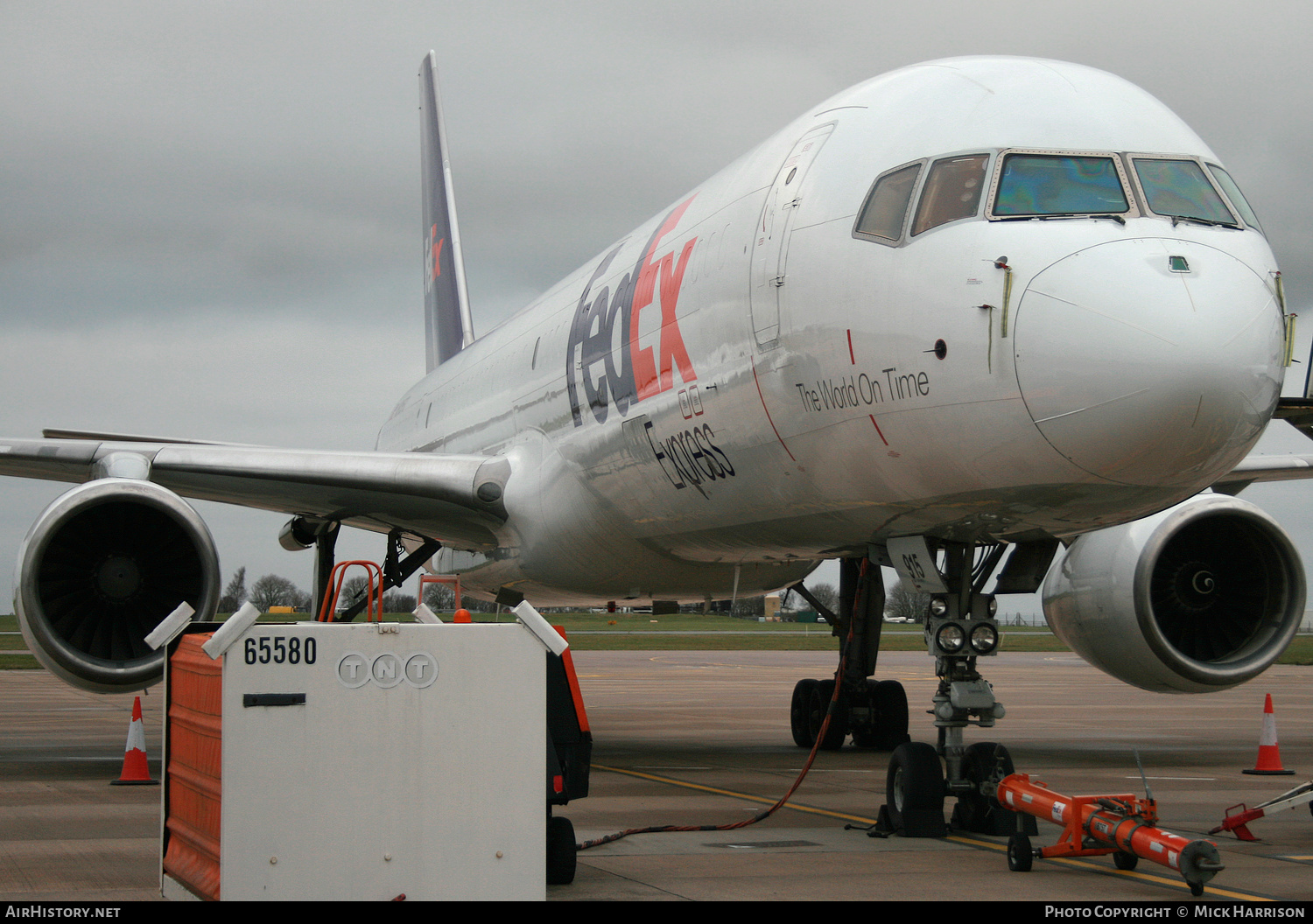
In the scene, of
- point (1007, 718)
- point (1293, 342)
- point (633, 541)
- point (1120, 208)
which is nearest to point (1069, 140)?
point (1120, 208)

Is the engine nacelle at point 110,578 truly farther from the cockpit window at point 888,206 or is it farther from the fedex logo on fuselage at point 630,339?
the cockpit window at point 888,206

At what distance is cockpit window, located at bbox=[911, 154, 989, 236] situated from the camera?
21.5ft

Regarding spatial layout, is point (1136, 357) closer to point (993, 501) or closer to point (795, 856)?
point (993, 501)

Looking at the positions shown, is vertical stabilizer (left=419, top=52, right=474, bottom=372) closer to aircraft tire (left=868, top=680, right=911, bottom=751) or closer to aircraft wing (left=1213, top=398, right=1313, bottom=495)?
aircraft tire (left=868, top=680, right=911, bottom=751)

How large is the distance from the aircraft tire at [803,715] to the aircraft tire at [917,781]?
20.0 feet

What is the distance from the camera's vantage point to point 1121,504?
255 inches

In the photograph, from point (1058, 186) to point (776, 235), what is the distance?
1826mm

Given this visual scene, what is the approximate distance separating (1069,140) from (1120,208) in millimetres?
606

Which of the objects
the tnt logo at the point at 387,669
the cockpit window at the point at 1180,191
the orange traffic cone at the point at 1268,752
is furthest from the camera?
the orange traffic cone at the point at 1268,752

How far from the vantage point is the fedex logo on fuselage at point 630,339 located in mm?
9195

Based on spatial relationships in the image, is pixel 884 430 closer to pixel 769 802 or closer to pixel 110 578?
pixel 769 802

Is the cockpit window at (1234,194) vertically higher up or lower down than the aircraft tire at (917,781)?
higher up

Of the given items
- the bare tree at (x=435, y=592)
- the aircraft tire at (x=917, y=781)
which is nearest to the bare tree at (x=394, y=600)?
the bare tree at (x=435, y=592)

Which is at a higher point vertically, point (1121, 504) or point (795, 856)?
point (1121, 504)
